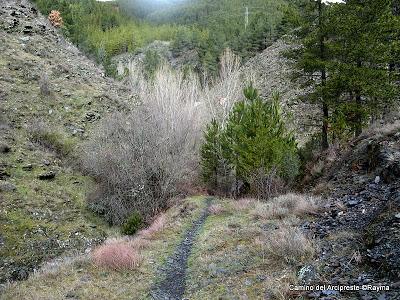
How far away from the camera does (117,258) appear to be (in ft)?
39.0

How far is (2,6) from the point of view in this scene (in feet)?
135

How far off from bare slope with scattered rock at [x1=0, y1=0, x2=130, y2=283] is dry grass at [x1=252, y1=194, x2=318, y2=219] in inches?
386

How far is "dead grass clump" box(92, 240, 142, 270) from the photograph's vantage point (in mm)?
11688

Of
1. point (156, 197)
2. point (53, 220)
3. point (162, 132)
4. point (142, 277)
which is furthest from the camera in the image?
point (162, 132)

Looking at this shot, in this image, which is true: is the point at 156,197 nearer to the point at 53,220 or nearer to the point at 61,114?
the point at 53,220

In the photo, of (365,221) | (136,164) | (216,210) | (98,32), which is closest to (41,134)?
(136,164)

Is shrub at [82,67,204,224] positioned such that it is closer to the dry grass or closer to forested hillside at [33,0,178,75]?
the dry grass

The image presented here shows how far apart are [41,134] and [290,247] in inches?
886

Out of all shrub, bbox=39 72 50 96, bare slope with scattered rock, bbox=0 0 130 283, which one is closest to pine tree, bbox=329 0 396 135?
bare slope with scattered rock, bbox=0 0 130 283

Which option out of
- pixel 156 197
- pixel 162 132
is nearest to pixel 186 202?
pixel 156 197

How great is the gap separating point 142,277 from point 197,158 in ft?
67.6

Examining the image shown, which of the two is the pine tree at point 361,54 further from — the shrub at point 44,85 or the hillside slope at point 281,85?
the shrub at point 44,85

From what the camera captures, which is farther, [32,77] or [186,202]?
[32,77]

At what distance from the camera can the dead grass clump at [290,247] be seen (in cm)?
942
